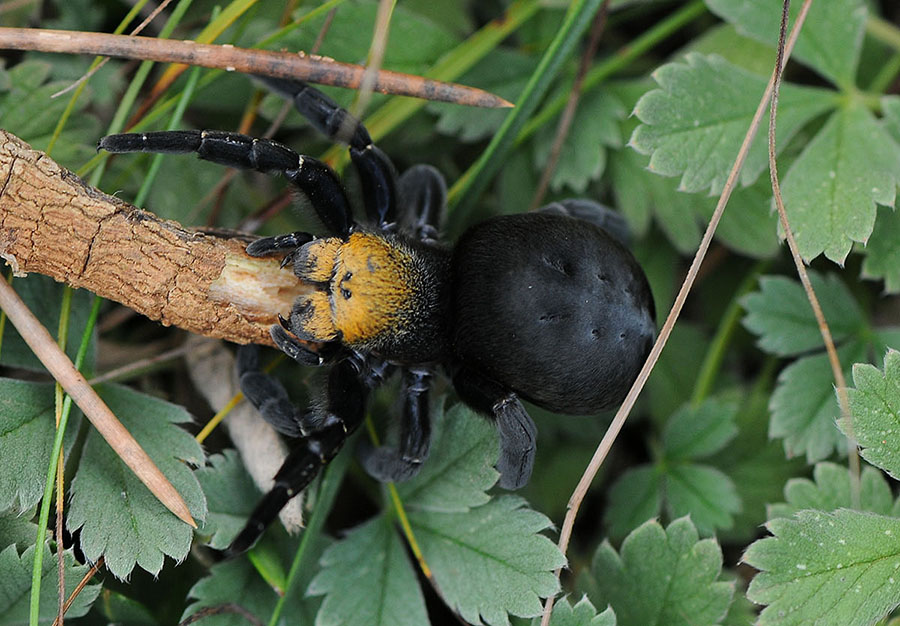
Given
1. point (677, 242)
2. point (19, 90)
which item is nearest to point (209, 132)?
point (19, 90)

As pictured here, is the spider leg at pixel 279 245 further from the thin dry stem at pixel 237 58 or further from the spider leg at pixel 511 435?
the spider leg at pixel 511 435

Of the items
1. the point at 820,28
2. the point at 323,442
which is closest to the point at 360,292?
the point at 323,442

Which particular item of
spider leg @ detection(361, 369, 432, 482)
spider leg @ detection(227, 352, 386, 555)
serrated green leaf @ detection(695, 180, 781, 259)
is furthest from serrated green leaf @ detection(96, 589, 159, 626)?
serrated green leaf @ detection(695, 180, 781, 259)

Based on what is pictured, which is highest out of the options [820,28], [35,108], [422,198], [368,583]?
[820,28]

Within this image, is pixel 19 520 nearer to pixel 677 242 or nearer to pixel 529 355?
pixel 529 355

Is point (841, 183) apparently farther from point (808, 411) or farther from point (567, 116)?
point (567, 116)

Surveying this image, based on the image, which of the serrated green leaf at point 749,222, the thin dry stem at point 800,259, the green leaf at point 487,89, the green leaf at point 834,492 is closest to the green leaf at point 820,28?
the thin dry stem at point 800,259
